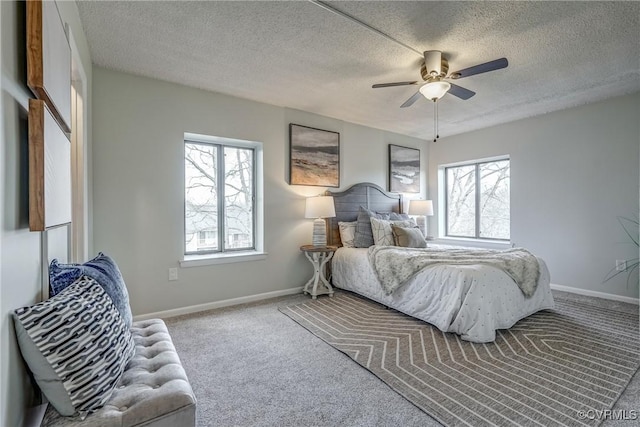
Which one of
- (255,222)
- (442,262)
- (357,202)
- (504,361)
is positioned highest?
(357,202)

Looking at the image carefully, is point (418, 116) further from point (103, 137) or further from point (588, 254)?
point (103, 137)

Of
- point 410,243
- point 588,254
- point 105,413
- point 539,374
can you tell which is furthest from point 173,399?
point 588,254

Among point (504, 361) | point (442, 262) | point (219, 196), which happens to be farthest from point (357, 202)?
point (504, 361)

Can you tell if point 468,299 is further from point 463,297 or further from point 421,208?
point 421,208

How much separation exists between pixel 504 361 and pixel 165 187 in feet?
11.0

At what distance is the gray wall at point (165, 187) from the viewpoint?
9.21 feet

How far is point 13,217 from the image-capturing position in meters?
0.90

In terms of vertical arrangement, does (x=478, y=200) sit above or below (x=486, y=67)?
below

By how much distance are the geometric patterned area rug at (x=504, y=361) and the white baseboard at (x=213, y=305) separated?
1.95ft

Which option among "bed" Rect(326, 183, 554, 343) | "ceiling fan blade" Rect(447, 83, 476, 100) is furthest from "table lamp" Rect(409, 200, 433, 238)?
"ceiling fan blade" Rect(447, 83, 476, 100)

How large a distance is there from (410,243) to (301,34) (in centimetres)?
267

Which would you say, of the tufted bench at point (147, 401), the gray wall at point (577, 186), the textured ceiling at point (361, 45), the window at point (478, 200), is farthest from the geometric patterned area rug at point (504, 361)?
the textured ceiling at point (361, 45)

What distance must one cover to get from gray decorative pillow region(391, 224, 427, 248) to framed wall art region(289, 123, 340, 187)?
111 centimetres

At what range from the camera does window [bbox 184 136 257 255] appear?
3.43 m
